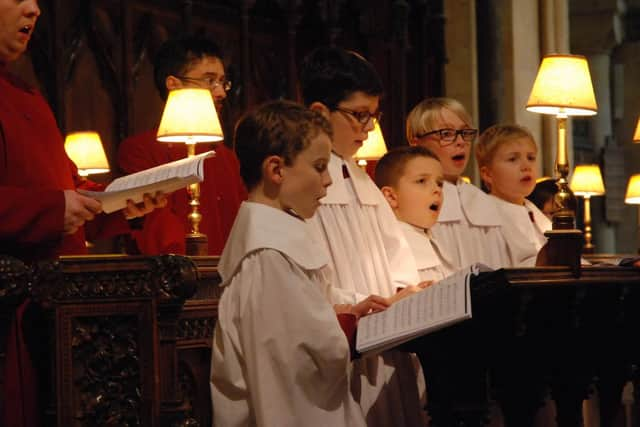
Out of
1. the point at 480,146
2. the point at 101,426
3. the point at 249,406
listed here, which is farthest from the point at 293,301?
the point at 480,146

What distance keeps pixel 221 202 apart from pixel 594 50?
475 inches

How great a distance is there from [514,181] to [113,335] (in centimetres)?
284

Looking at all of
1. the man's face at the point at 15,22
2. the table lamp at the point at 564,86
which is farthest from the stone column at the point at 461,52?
the man's face at the point at 15,22

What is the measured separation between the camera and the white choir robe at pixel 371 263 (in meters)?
3.74

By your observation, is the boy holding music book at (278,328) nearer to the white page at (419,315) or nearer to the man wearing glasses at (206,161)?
the white page at (419,315)

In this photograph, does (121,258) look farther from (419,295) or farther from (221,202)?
(221,202)

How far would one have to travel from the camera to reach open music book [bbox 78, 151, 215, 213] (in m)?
3.30

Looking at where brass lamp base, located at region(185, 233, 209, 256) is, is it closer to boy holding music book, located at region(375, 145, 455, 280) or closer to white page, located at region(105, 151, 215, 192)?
boy holding music book, located at region(375, 145, 455, 280)

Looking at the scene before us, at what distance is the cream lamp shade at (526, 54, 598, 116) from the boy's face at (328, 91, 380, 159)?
1.59 meters

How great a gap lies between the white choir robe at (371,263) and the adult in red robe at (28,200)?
617mm

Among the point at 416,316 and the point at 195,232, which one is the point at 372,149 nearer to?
the point at 195,232

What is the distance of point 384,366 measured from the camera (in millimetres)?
3807

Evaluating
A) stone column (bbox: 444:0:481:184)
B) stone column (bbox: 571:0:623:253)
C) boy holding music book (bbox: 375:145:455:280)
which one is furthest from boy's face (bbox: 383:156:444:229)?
stone column (bbox: 571:0:623:253)

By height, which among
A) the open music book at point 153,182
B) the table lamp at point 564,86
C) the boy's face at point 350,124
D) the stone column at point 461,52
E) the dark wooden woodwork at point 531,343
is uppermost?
the stone column at point 461,52
